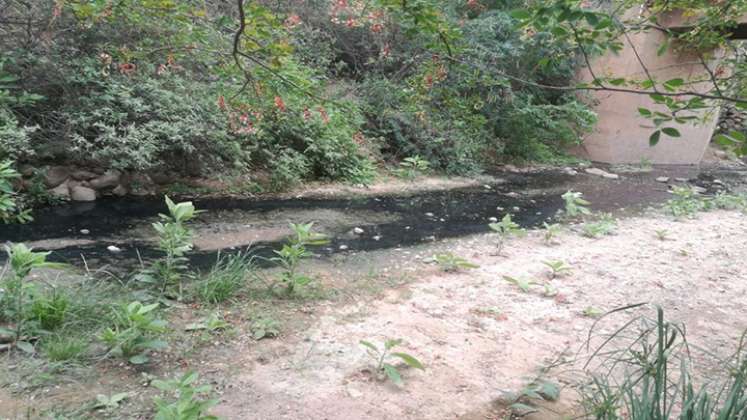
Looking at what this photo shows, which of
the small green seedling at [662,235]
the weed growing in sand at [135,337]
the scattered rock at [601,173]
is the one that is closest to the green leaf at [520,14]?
the weed growing in sand at [135,337]

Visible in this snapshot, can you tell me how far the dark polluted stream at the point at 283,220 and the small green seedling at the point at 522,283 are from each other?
150 centimetres

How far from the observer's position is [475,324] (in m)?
3.36

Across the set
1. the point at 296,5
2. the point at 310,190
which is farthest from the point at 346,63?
the point at 310,190

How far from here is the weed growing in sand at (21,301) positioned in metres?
2.38

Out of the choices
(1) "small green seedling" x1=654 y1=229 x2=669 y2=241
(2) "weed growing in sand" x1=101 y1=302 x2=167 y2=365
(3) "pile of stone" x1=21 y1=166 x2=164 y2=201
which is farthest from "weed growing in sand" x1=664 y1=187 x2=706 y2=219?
(3) "pile of stone" x1=21 y1=166 x2=164 y2=201

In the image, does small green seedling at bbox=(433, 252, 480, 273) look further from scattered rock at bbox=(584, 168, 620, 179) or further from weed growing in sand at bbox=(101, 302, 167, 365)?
scattered rock at bbox=(584, 168, 620, 179)

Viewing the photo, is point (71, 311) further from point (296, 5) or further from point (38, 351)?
point (296, 5)

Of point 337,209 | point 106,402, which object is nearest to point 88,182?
point 337,209

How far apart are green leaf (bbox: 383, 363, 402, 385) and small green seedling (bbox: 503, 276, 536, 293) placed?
71.8 inches

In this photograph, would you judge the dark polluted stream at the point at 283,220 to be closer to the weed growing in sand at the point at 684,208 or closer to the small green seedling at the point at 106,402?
the weed growing in sand at the point at 684,208

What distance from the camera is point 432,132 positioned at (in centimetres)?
946

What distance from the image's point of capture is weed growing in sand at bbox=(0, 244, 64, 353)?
2385 millimetres

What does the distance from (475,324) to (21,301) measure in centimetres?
260

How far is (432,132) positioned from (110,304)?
7.39 m
